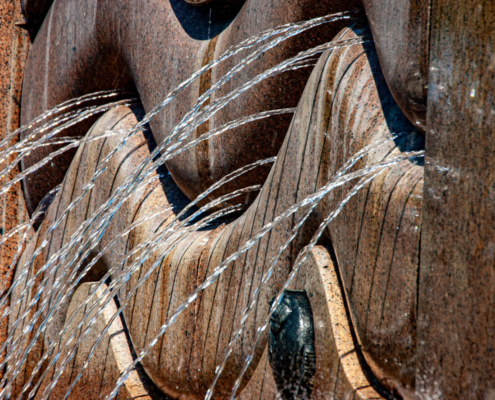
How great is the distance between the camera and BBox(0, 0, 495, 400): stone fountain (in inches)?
74.3

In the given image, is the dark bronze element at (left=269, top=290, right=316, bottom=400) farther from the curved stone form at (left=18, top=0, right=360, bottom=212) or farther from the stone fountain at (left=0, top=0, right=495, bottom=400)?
the curved stone form at (left=18, top=0, right=360, bottom=212)

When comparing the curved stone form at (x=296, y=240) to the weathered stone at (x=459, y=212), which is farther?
the curved stone form at (x=296, y=240)

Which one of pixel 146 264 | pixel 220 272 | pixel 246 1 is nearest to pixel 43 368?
pixel 146 264

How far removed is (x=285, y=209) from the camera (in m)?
3.36

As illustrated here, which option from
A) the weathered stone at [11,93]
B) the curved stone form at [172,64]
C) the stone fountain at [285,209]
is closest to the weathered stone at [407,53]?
the stone fountain at [285,209]

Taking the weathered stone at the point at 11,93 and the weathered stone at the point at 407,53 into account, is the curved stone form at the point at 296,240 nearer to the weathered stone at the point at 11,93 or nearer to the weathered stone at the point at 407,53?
the weathered stone at the point at 407,53

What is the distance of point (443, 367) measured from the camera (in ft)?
6.18

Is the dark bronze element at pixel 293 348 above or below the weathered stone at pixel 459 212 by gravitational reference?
below

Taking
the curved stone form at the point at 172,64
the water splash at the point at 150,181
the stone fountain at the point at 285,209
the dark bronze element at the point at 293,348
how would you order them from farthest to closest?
the curved stone form at the point at 172,64 < the water splash at the point at 150,181 < the dark bronze element at the point at 293,348 < the stone fountain at the point at 285,209

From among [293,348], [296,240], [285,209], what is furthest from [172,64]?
[293,348]

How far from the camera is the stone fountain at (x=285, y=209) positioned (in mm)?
1887

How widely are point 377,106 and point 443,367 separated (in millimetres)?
1363

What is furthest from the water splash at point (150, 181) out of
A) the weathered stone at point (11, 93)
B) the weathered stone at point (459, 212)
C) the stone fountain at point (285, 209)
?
the weathered stone at point (11, 93)

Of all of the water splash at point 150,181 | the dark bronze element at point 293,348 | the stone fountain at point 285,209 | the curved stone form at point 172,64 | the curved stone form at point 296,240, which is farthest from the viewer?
the curved stone form at point 172,64
